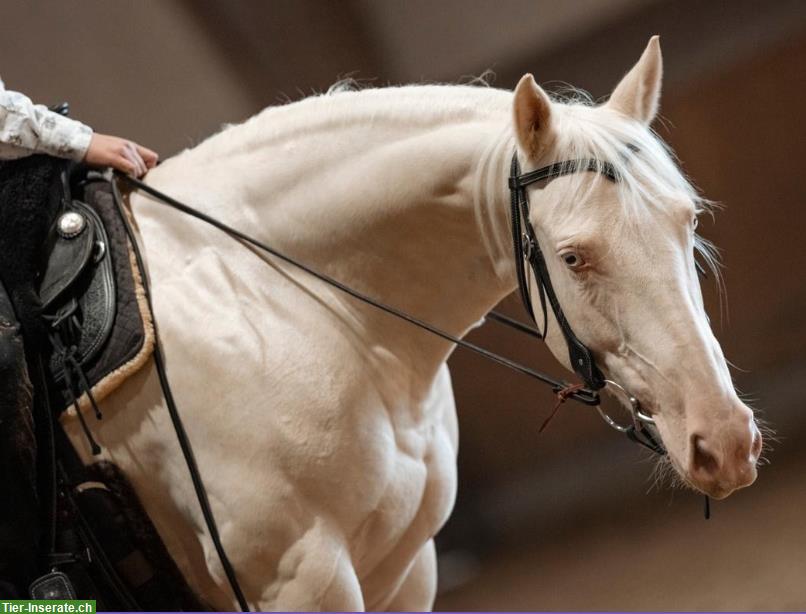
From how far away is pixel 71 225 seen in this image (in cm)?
165

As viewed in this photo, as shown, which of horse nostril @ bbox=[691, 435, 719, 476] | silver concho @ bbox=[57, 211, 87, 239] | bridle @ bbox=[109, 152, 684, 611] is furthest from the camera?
silver concho @ bbox=[57, 211, 87, 239]

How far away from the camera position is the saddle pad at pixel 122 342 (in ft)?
5.23

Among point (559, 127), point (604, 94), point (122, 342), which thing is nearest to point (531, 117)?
point (559, 127)

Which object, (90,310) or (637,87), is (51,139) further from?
(637,87)

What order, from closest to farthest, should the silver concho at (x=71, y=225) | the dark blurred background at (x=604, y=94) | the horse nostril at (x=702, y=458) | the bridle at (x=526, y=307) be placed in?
the horse nostril at (x=702, y=458) < the bridle at (x=526, y=307) < the silver concho at (x=71, y=225) < the dark blurred background at (x=604, y=94)

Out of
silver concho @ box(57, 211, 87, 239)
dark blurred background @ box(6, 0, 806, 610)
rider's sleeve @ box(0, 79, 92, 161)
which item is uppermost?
rider's sleeve @ box(0, 79, 92, 161)

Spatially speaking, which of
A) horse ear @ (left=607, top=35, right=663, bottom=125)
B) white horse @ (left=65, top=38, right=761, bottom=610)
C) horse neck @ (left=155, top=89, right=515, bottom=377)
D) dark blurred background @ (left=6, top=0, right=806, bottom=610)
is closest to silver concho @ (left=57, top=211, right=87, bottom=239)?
white horse @ (left=65, top=38, right=761, bottom=610)

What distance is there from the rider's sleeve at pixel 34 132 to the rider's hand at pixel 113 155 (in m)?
0.01

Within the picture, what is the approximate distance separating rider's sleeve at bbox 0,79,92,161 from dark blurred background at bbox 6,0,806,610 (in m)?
1.12

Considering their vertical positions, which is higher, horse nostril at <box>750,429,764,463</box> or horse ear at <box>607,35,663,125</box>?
horse ear at <box>607,35,663,125</box>

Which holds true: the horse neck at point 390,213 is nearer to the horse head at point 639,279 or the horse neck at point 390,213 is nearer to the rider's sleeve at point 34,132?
the horse head at point 639,279

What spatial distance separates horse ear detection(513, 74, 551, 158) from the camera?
54.2 inches

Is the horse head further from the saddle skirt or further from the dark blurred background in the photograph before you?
the dark blurred background

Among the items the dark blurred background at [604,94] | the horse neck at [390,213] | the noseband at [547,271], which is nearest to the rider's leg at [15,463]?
the horse neck at [390,213]
